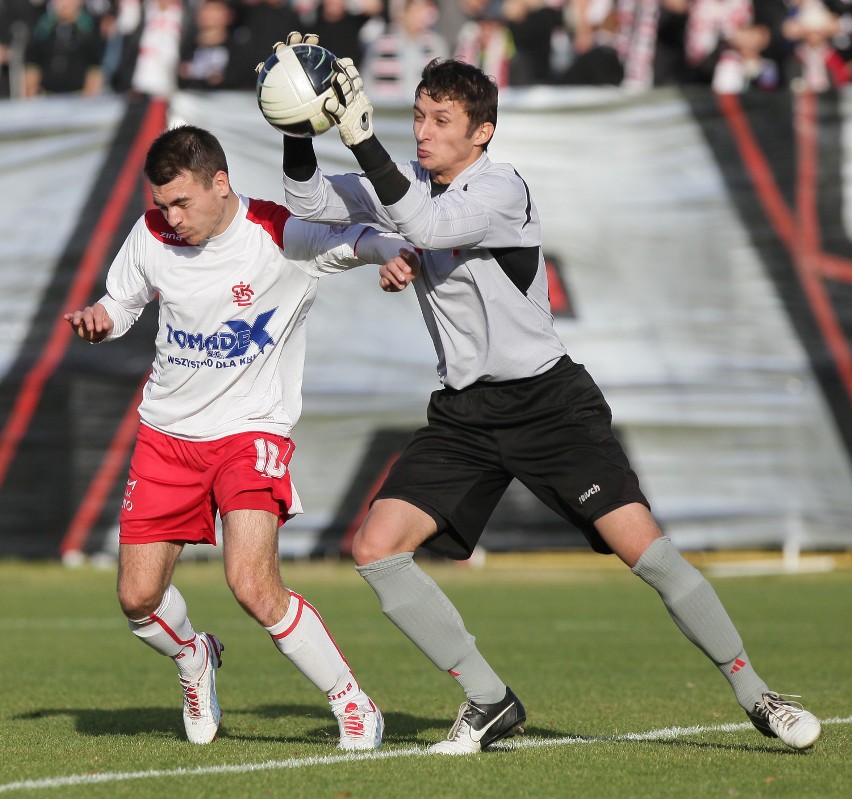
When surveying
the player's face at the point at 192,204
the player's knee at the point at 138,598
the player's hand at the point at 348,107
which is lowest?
the player's knee at the point at 138,598

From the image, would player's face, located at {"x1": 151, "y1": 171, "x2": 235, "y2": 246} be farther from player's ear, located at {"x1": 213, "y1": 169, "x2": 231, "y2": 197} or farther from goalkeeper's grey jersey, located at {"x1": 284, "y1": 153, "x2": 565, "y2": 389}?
Result: goalkeeper's grey jersey, located at {"x1": 284, "y1": 153, "x2": 565, "y2": 389}

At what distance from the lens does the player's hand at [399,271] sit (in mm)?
5219

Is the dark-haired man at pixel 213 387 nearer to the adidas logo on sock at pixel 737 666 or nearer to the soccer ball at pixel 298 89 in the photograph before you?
the soccer ball at pixel 298 89

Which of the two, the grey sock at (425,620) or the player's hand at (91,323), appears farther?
the player's hand at (91,323)

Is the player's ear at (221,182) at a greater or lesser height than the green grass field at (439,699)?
greater

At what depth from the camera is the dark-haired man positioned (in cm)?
572

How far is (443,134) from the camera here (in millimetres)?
5527

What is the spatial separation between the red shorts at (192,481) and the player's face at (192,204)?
2.71ft

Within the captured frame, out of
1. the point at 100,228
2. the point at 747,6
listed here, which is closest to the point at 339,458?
the point at 100,228

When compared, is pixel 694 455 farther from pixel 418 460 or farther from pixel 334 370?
pixel 418 460

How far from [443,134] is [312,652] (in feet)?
6.71

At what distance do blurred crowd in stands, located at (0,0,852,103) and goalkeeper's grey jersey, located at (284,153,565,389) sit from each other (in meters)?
8.60

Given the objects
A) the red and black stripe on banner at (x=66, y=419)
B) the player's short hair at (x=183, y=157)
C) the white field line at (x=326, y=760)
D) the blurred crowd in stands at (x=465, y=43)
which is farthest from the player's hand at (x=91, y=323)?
the blurred crowd in stands at (x=465, y=43)

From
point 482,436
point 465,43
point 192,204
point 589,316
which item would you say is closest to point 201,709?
point 482,436
